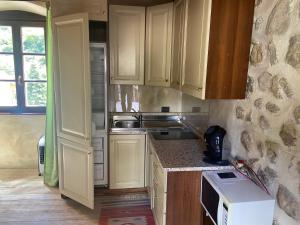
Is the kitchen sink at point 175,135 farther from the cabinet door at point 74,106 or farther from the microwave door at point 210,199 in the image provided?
the microwave door at point 210,199

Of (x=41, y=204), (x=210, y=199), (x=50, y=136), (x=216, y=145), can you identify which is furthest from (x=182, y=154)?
(x=50, y=136)

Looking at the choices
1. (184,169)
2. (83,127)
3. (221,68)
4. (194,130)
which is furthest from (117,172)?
(221,68)

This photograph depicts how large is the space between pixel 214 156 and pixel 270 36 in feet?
3.07

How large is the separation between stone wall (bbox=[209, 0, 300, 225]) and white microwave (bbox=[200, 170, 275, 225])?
77 millimetres

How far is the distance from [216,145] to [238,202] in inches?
22.7

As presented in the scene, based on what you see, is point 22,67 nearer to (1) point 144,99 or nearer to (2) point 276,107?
(1) point 144,99

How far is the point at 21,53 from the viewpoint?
3547 millimetres

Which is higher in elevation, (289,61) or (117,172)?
(289,61)

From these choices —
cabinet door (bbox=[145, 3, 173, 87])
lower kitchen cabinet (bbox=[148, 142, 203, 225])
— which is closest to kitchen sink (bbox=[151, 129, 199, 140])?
cabinet door (bbox=[145, 3, 173, 87])

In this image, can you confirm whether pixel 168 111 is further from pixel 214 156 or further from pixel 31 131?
pixel 31 131

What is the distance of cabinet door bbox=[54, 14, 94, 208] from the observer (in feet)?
7.73

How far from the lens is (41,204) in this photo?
9.01 feet

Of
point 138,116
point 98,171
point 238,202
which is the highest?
point 138,116

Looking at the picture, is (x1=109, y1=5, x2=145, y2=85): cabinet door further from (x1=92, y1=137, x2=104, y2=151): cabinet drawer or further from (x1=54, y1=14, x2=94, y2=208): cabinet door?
(x1=92, y1=137, x2=104, y2=151): cabinet drawer
